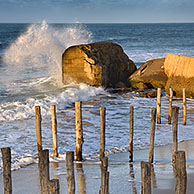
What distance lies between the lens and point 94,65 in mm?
18922

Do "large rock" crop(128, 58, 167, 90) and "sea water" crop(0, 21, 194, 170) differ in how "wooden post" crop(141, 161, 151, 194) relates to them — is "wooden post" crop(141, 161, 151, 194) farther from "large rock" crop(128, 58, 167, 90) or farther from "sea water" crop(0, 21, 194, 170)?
"large rock" crop(128, 58, 167, 90)

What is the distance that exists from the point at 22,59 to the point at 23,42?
5.61 m

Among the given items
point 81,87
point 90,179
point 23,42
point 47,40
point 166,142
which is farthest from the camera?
point 23,42

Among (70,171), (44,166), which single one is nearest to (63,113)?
(70,171)

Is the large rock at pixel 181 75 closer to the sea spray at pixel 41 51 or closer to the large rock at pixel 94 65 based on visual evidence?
the large rock at pixel 94 65

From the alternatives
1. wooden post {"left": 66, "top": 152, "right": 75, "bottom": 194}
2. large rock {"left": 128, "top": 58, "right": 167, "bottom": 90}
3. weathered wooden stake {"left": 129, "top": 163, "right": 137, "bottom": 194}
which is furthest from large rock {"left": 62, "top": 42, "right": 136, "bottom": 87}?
wooden post {"left": 66, "top": 152, "right": 75, "bottom": 194}

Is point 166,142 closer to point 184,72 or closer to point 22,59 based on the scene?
point 184,72

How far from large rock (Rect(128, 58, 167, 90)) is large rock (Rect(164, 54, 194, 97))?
0.82 meters

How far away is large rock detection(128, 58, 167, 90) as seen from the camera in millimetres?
19109

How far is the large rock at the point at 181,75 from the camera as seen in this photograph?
1662 cm

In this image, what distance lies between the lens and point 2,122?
13.0 meters

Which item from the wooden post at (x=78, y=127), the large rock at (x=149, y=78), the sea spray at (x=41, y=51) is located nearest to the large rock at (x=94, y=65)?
the large rock at (x=149, y=78)

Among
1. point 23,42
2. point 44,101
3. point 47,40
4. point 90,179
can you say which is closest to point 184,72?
point 44,101

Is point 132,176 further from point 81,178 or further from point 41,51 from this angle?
point 41,51
